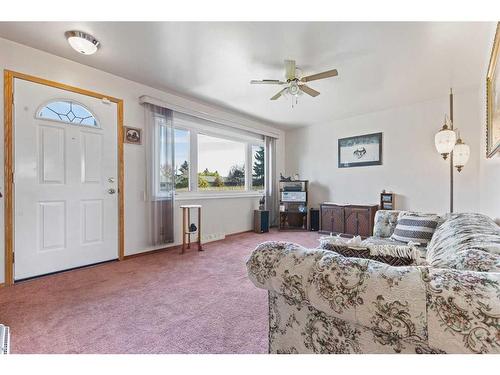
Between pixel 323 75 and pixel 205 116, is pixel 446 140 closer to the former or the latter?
pixel 323 75

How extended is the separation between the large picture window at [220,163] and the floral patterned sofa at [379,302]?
11.6 feet

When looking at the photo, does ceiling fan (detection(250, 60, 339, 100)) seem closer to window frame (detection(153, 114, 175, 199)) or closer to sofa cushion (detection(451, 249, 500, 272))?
window frame (detection(153, 114, 175, 199))

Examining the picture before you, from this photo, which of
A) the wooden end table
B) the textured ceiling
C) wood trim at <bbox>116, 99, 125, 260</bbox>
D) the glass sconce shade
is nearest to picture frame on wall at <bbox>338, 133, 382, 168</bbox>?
the textured ceiling

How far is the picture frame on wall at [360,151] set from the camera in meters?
4.61

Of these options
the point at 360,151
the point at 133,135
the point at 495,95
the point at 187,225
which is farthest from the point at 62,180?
the point at 360,151

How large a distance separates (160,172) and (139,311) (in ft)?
6.90

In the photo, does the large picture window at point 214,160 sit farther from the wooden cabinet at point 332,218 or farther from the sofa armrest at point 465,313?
the sofa armrest at point 465,313

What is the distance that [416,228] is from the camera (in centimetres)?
230

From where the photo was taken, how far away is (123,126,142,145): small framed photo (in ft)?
10.8

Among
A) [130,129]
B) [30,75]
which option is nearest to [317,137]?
[130,129]

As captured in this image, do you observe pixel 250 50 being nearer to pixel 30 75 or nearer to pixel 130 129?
pixel 130 129

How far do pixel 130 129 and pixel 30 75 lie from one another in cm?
109

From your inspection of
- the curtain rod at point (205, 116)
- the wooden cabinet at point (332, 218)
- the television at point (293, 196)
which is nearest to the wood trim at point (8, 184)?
the curtain rod at point (205, 116)

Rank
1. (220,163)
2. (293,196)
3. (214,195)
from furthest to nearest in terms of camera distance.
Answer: (293,196), (220,163), (214,195)
